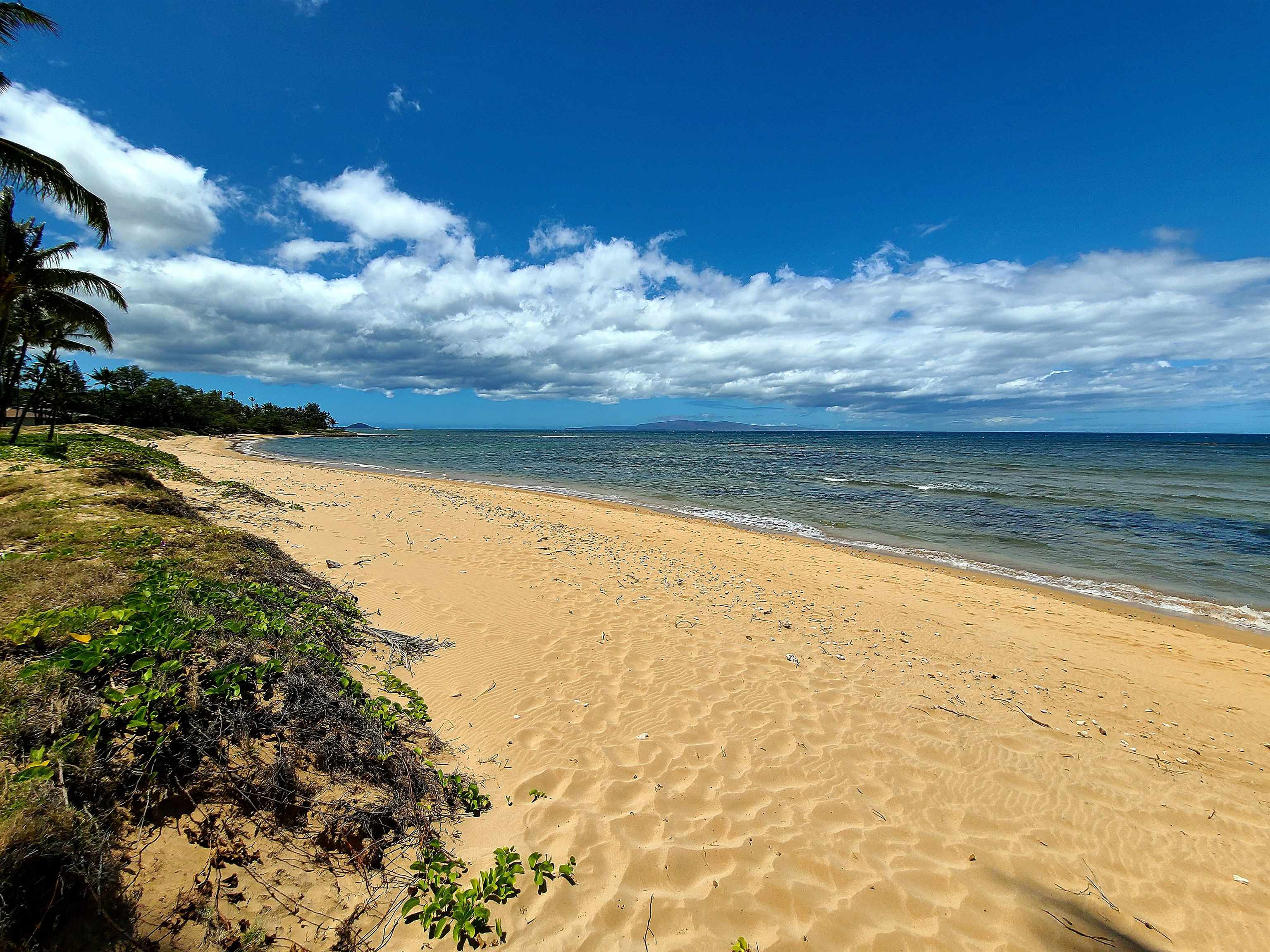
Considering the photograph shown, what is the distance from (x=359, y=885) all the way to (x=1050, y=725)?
7.31 m

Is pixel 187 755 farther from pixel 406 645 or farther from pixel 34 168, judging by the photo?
pixel 34 168

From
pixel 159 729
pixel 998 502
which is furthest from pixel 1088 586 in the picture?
pixel 159 729

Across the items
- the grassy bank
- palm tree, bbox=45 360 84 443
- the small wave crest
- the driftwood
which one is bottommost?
the small wave crest

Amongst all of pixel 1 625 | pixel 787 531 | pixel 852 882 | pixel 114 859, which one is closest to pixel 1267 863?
pixel 852 882

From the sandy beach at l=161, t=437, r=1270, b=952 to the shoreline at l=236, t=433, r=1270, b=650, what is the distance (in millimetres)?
388

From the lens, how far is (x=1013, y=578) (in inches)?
522

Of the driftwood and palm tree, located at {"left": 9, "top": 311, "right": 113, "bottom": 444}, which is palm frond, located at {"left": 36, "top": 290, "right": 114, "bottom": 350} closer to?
palm tree, located at {"left": 9, "top": 311, "right": 113, "bottom": 444}

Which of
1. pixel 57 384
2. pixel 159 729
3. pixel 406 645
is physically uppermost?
pixel 57 384

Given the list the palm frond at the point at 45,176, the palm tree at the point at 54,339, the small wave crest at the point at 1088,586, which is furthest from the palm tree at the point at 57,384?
the small wave crest at the point at 1088,586

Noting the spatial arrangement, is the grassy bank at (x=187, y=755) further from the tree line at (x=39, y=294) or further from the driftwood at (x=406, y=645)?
the tree line at (x=39, y=294)

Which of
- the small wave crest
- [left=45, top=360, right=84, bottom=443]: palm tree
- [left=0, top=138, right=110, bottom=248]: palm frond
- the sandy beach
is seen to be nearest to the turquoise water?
the small wave crest

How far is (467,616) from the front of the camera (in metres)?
7.60

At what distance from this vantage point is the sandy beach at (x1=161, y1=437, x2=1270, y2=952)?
3359mm

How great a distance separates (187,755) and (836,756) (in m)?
5.21
